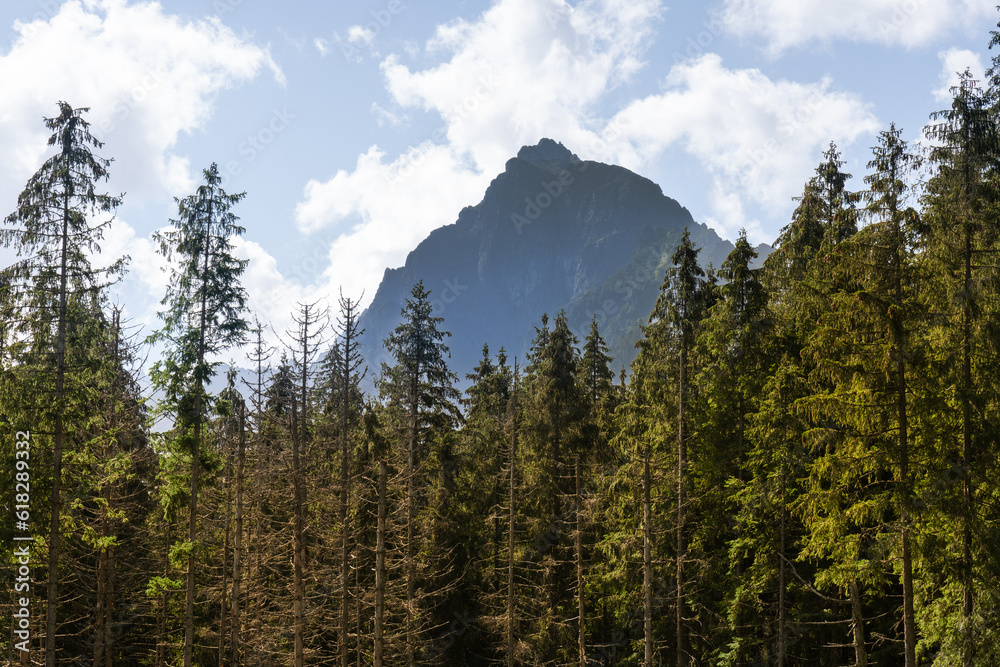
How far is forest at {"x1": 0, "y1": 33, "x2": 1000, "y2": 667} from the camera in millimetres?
13211

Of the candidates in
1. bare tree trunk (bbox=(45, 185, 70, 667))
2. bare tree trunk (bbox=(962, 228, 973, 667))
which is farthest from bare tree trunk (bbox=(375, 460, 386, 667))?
bare tree trunk (bbox=(962, 228, 973, 667))

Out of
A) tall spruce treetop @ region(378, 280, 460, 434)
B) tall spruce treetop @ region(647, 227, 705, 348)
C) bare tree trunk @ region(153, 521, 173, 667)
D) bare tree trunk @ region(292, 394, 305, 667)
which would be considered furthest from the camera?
bare tree trunk @ region(153, 521, 173, 667)

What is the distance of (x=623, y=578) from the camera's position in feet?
74.2

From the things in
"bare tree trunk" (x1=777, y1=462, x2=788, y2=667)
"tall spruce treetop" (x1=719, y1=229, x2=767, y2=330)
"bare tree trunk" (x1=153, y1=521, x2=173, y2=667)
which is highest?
"tall spruce treetop" (x1=719, y1=229, x2=767, y2=330)

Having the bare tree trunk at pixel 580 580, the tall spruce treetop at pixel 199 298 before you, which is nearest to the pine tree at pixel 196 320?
the tall spruce treetop at pixel 199 298

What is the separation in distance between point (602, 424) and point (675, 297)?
716 centimetres

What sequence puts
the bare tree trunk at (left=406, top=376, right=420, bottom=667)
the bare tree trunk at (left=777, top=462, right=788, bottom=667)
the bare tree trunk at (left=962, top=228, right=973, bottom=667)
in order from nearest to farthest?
the bare tree trunk at (left=962, top=228, right=973, bottom=667) < the bare tree trunk at (left=777, top=462, right=788, bottom=667) < the bare tree trunk at (left=406, top=376, right=420, bottom=667)

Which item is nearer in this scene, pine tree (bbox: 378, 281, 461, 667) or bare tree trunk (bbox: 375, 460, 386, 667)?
bare tree trunk (bbox: 375, 460, 386, 667)

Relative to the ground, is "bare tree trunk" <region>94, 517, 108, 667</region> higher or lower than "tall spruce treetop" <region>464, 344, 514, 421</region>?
lower

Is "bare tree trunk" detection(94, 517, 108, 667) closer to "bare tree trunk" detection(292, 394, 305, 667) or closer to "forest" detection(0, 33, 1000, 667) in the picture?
"forest" detection(0, 33, 1000, 667)

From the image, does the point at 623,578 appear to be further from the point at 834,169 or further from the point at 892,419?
the point at 834,169

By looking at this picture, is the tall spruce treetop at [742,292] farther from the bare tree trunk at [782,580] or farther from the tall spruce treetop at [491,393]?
the tall spruce treetop at [491,393]

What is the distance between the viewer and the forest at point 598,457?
1321 centimetres

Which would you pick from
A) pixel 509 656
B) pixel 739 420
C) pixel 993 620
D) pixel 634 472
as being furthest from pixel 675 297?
pixel 509 656
